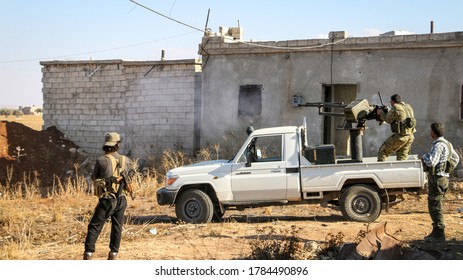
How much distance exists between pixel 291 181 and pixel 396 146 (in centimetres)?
208

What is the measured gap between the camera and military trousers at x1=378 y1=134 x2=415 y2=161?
11.8 m

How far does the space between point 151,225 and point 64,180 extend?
9.63 m

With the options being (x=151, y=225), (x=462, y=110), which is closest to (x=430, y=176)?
(x=151, y=225)

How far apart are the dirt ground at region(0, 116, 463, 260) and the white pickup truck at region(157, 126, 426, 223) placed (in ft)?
1.22

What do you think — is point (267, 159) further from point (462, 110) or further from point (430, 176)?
point (462, 110)

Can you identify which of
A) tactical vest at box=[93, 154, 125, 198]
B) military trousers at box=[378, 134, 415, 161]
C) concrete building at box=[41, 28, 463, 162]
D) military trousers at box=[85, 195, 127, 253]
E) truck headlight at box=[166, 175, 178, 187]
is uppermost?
concrete building at box=[41, 28, 463, 162]

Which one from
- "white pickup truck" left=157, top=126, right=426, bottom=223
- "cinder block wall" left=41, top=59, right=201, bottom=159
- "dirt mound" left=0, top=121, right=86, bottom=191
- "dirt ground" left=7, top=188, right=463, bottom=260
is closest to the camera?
"dirt ground" left=7, top=188, right=463, bottom=260

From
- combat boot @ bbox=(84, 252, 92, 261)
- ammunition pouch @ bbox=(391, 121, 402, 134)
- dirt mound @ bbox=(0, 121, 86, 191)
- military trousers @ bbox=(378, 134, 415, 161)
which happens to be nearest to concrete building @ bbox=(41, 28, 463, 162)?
dirt mound @ bbox=(0, 121, 86, 191)

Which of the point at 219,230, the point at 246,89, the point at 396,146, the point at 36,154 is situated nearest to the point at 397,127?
the point at 396,146

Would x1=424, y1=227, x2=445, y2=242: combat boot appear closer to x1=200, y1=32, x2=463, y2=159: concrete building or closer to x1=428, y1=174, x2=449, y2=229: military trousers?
x1=428, y1=174, x2=449, y2=229: military trousers

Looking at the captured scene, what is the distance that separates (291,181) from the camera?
11484 millimetres

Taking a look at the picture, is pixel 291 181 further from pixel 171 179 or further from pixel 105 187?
pixel 105 187

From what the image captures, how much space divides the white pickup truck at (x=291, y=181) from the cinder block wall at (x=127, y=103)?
28.1 ft

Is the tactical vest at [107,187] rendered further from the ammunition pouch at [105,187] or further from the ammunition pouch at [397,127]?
the ammunition pouch at [397,127]
